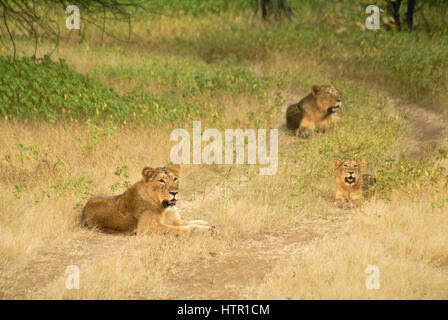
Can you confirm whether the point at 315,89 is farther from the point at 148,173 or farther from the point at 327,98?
the point at 148,173

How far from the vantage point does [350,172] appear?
9.39 m

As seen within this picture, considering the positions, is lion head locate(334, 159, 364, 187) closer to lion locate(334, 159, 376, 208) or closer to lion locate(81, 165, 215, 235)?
lion locate(334, 159, 376, 208)

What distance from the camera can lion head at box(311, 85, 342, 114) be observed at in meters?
13.5

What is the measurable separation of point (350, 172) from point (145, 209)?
3202 mm

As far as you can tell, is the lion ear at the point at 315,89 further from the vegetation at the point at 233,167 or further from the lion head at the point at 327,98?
the vegetation at the point at 233,167

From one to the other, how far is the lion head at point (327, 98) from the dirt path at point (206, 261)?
4.32m

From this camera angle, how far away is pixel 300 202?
32.1 ft

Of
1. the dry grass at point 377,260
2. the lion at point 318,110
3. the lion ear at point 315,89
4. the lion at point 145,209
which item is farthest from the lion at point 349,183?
the lion ear at point 315,89

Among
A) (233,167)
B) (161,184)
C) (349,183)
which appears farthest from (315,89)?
(161,184)

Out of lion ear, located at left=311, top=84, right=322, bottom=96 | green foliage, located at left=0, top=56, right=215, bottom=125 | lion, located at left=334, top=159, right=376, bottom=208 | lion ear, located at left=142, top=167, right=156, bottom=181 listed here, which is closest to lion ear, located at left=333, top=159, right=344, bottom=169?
lion, located at left=334, top=159, right=376, bottom=208

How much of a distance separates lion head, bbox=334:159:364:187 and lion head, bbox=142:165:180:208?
9.36 ft

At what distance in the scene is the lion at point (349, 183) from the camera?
945cm

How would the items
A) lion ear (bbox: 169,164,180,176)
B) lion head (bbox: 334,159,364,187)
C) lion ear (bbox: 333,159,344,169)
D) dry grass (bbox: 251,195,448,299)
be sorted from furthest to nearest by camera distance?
1. lion ear (bbox: 333,159,344,169)
2. lion head (bbox: 334,159,364,187)
3. lion ear (bbox: 169,164,180,176)
4. dry grass (bbox: 251,195,448,299)
